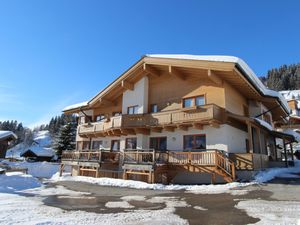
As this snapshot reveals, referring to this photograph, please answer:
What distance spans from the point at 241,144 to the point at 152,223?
1281 cm

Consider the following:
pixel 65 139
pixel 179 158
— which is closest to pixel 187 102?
pixel 179 158

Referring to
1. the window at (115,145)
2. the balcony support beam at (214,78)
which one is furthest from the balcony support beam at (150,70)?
the window at (115,145)

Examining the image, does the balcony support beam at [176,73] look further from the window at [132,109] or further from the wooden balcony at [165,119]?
the window at [132,109]

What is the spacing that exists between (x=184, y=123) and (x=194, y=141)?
165cm

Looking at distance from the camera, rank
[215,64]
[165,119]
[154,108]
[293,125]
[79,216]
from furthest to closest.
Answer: [293,125], [154,108], [165,119], [215,64], [79,216]

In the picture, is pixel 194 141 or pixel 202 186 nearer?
pixel 202 186

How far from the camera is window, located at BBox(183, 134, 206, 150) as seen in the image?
51.1 ft

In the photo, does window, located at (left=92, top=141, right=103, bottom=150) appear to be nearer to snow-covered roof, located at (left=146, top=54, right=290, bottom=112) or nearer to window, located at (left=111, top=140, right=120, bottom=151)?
window, located at (left=111, top=140, right=120, bottom=151)

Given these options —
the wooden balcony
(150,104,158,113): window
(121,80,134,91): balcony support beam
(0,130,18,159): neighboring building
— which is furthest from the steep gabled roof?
(0,130,18,159): neighboring building

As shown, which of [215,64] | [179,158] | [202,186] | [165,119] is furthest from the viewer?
[165,119]

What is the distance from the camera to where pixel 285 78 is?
9875 centimetres

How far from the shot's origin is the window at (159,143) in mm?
17469

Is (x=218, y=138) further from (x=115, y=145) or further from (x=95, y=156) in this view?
(x=115, y=145)

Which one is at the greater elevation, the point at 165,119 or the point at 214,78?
the point at 214,78
